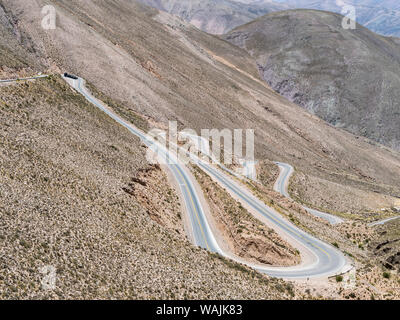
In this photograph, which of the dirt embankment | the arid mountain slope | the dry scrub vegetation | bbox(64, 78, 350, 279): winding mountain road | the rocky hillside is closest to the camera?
the dry scrub vegetation

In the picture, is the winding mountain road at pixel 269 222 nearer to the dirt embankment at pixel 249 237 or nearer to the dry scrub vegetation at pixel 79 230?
the dirt embankment at pixel 249 237

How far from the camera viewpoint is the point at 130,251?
57.9 feet

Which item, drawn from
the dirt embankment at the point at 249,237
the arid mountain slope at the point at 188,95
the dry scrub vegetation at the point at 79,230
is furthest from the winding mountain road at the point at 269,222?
the arid mountain slope at the point at 188,95

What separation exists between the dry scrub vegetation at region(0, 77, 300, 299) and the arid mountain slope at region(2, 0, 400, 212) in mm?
31519

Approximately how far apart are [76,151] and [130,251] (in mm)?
11458

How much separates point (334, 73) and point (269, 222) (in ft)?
464

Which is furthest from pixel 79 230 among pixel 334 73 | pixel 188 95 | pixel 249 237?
pixel 334 73

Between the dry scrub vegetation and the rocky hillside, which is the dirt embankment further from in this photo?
the rocky hillside

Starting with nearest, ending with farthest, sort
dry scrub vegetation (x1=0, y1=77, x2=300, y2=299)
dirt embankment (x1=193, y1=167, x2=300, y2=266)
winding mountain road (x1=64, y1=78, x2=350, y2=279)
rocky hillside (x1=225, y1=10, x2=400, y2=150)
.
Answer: dry scrub vegetation (x1=0, y1=77, x2=300, y2=299)
winding mountain road (x1=64, y1=78, x2=350, y2=279)
dirt embankment (x1=193, y1=167, x2=300, y2=266)
rocky hillside (x1=225, y1=10, x2=400, y2=150)

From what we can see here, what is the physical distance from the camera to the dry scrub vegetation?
44.7 ft

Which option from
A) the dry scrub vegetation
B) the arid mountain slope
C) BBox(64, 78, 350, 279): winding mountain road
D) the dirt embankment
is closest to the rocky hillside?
the arid mountain slope

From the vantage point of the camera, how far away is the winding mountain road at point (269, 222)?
26078 mm

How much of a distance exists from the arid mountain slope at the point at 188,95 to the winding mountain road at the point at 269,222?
1681 centimetres

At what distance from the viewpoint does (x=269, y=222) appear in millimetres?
34281
